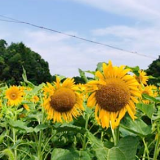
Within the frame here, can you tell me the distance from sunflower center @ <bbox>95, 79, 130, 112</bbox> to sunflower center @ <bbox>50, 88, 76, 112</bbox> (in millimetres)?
333

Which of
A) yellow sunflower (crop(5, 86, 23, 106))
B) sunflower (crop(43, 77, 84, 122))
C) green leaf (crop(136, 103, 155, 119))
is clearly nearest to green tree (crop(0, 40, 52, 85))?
yellow sunflower (crop(5, 86, 23, 106))

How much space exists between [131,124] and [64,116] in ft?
1.26

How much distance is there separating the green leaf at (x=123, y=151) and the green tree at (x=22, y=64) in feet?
82.9

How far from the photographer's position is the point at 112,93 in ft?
3.68

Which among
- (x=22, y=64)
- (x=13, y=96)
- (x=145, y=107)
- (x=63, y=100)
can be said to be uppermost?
(x=145, y=107)

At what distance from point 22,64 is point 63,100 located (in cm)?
2670

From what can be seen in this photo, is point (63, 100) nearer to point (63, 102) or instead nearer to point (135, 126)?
point (63, 102)

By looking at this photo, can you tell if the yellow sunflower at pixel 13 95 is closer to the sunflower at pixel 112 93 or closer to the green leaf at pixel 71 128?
the green leaf at pixel 71 128

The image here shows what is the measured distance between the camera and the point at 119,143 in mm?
1132

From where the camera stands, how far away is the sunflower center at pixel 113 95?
113cm

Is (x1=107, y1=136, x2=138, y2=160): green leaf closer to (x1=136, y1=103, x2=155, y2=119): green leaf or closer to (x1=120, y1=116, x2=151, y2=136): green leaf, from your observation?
(x1=120, y1=116, x2=151, y2=136): green leaf

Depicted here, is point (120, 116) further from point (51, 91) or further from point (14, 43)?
point (14, 43)

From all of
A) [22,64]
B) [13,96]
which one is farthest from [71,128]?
[22,64]

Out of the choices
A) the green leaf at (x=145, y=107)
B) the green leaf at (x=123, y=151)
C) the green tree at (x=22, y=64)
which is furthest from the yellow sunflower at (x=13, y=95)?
the green tree at (x=22, y=64)
